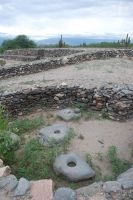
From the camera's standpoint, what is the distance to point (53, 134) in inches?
291

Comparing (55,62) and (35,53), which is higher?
(55,62)

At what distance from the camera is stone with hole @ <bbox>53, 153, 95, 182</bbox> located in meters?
6.11

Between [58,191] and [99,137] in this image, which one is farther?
[99,137]

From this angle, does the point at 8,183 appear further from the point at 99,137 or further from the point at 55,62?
the point at 55,62

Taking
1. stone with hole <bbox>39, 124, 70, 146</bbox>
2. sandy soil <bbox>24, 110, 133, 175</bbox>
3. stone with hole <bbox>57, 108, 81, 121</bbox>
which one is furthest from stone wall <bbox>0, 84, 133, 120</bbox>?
stone with hole <bbox>39, 124, 70, 146</bbox>

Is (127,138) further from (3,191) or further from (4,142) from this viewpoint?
(3,191)

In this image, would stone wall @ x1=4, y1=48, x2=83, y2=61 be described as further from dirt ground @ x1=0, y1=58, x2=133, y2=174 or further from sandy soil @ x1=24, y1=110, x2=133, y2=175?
sandy soil @ x1=24, y1=110, x2=133, y2=175

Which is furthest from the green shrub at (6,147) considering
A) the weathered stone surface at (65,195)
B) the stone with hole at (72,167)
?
the weathered stone surface at (65,195)

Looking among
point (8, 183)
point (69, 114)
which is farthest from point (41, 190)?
point (69, 114)

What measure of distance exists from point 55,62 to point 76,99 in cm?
417

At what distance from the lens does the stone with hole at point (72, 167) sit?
240 inches

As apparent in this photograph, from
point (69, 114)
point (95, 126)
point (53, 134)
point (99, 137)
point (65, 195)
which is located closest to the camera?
point (65, 195)

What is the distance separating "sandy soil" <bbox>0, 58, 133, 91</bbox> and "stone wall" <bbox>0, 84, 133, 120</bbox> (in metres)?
0.43

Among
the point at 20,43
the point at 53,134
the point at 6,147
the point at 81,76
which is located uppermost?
the point at 81,76
